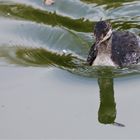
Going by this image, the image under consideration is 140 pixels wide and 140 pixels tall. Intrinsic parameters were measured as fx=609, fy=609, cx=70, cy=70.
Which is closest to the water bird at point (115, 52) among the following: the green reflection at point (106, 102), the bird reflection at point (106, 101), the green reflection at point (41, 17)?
the bird reflection at point (106, 101)

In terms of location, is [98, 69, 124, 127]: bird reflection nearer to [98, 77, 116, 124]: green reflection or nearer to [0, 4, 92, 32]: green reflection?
[98, 77, 116, 124]: green reflection

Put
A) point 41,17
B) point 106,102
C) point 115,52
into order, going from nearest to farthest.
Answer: point 106,102
point 115,52
point 41,17

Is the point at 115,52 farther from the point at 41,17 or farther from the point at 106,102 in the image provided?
the point at 41,17

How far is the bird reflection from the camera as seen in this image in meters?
9.61

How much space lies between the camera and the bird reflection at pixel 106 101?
9.61 metres

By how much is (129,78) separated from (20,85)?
193 centimetres

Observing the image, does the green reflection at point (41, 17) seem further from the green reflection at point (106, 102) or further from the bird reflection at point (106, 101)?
the green reflection at point (106, 102)

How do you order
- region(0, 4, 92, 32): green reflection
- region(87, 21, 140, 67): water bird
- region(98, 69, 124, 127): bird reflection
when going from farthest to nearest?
region(0, 4, 92, 32): green reflection, region(87, 21, 140, 67): water bird, region(98, 69, 124, 127): bird reflection

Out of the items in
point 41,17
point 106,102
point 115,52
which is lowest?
point 106,102

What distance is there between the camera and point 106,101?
33.6ft

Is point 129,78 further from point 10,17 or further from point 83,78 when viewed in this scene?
point 10,17

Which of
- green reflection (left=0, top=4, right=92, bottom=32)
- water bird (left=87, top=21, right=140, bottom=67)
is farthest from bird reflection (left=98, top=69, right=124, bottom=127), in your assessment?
green reflection (left=0, top=4, right=92, bottom=32)

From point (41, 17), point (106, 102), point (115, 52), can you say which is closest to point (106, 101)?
point (106, 102)

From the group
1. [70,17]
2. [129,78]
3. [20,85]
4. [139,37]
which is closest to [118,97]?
[129,78]
